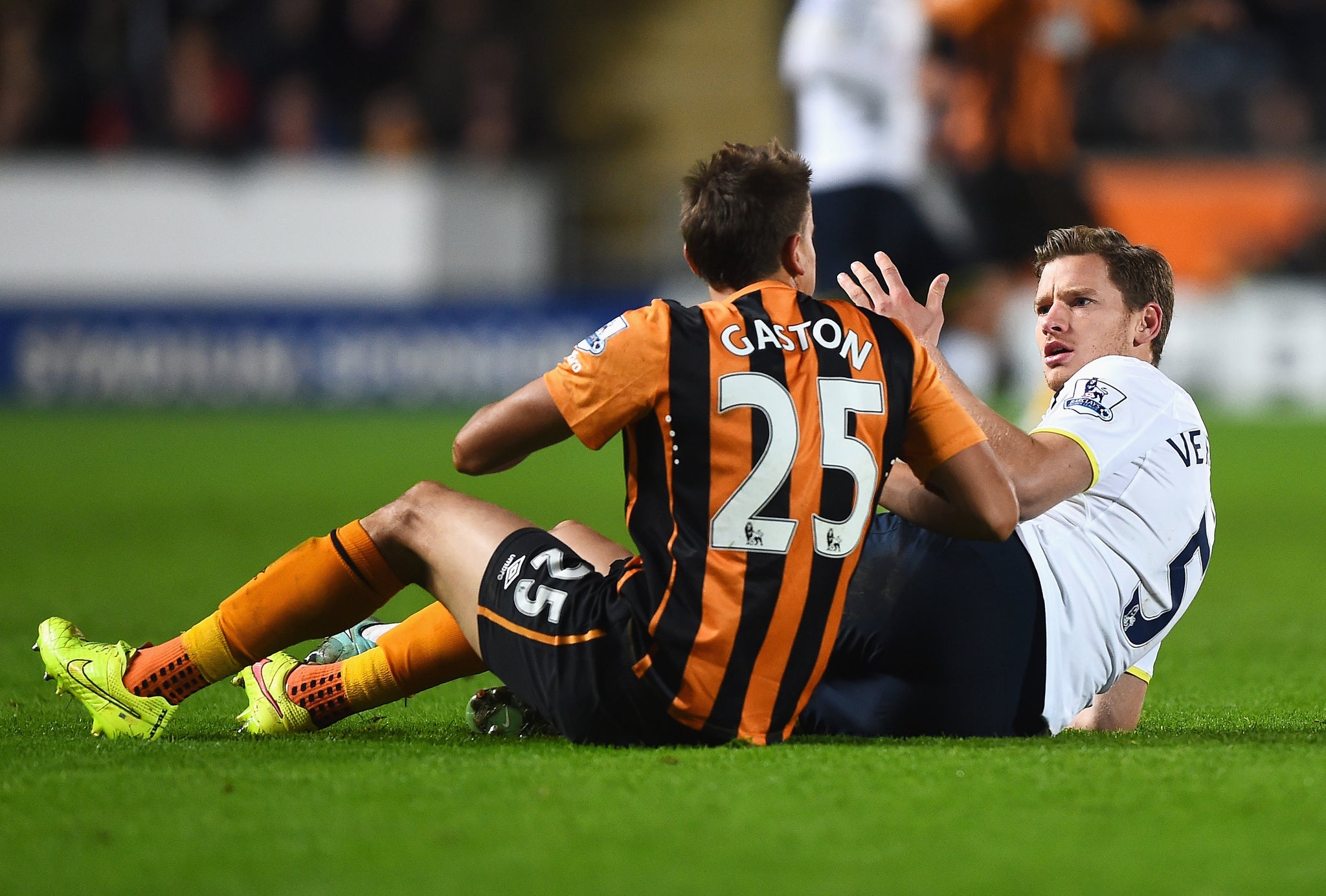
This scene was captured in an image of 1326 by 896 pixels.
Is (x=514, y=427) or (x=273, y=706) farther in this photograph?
(x=273, y=706)

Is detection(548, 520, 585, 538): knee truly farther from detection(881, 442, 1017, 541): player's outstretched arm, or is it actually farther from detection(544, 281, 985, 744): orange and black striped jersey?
detection(881, 442, 1017, 541): player's outstretched arm

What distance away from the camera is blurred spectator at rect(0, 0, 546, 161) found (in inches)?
711

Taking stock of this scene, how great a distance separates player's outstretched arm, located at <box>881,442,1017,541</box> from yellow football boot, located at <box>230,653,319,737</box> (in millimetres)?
1346

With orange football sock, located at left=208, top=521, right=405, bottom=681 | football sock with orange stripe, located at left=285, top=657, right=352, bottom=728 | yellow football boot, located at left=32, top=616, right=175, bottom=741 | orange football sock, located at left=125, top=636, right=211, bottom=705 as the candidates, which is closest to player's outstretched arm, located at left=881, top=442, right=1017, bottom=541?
orange football sock, located at left=208, top=521, right=405, bottom=681

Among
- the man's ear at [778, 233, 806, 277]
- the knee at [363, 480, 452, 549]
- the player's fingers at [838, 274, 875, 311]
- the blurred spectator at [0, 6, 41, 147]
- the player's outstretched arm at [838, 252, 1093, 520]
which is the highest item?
the blurred spectator at [0, 6, 41, 147]

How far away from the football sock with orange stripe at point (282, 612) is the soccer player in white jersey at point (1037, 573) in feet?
3.05

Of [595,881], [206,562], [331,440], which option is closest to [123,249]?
[331,440]

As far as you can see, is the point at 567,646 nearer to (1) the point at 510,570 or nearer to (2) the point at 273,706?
(1) the point at 510,570

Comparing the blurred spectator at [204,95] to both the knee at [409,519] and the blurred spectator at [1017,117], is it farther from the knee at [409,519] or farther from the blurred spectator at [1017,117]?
the knee at [409,519]

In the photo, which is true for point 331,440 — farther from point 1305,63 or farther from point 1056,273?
point 1305,63

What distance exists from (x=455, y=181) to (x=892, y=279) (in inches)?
589

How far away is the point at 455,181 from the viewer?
1798 cm

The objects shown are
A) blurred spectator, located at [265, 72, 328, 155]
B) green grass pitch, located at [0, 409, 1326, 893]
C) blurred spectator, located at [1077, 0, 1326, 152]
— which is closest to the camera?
green grass pitch, located at [0, 409, 1326, 893]

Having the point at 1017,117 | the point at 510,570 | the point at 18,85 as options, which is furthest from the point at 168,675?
the point at 18,85
